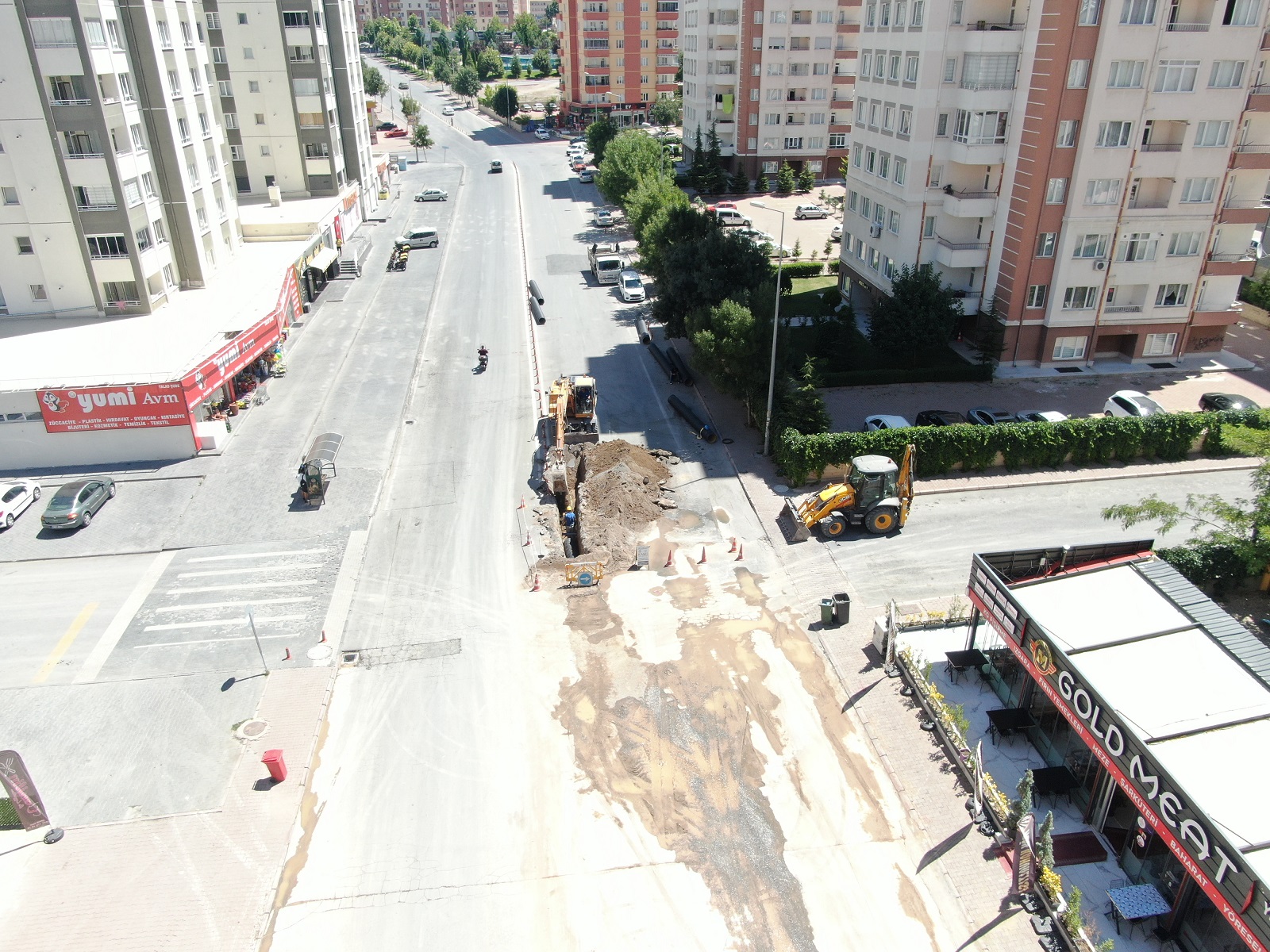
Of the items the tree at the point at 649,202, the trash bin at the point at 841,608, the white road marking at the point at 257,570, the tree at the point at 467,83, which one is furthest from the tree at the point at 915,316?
the tree at the point at 467,83

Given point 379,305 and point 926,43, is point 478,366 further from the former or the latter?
point 926,43

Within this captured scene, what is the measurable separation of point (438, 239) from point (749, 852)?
6808 cm

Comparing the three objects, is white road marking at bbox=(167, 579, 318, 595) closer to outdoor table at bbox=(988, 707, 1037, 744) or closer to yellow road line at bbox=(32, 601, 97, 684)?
yellow road line at bbox=(32, 601, 97, 684)

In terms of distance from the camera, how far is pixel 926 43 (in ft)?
144

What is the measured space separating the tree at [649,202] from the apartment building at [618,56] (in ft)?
231

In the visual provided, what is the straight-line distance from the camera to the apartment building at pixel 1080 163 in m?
39.8

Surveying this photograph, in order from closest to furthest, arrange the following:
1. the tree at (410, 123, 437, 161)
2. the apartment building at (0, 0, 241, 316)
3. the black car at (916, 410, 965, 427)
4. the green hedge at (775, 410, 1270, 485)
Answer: the green hedge at (775, 410, 1270, 485) < the black car at (916, 410, 965, 427) < the apartment building at (0, 0, 241, 316) < the tree at (410, 123, 437, 161)

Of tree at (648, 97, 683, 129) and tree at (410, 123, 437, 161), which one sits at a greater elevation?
tree at (648, 97, 683, 129)

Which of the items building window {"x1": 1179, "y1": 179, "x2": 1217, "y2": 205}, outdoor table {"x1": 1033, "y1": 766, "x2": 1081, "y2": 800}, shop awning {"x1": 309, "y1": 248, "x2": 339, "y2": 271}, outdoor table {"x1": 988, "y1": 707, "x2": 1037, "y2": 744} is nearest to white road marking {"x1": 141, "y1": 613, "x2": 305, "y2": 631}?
outdoor table {"x1": 988, "y1": 707, "x2": 1037, "y2": 744}

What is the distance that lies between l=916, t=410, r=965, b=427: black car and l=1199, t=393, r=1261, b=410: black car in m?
12.4

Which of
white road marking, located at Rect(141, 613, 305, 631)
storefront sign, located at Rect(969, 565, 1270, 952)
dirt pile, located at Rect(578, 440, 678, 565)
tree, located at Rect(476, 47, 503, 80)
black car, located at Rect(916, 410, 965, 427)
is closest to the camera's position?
storefront sign, located at Rect(969, 565, 1270, 952)

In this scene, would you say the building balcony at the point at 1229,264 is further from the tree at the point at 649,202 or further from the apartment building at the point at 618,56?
the apartment building at the point at 618,56

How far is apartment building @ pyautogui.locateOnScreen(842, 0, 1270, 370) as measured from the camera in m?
39.8

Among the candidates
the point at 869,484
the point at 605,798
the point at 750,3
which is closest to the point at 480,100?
the point at 750,3
